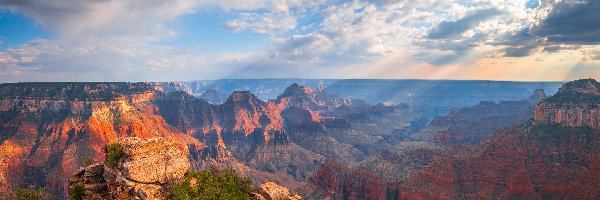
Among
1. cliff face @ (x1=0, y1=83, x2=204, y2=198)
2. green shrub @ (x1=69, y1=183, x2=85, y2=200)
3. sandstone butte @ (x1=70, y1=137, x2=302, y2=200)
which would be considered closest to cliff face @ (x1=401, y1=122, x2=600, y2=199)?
sandstone butte @ (x1=70, y1=137, x2=302, y2=200)

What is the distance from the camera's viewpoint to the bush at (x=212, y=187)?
39.7m

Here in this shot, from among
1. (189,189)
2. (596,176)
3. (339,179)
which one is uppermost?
(189,189)

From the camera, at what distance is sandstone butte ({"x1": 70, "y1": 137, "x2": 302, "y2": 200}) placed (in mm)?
38094

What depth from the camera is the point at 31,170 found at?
139 meters

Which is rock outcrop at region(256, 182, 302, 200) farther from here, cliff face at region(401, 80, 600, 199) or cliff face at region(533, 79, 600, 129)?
cliff face at region(533, 79, 600, 129)

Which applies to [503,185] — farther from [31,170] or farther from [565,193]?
[31,170]

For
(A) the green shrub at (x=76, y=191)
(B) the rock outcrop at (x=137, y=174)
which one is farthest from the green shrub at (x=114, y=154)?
(A) the green shrub at (x=76, y=191)

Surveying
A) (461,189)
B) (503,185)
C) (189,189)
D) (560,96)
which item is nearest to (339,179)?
(461,189)

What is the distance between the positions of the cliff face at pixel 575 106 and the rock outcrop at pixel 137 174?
120918 millimetres

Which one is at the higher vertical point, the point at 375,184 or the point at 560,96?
the point at 560,96

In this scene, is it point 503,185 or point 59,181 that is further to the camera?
point 59,181

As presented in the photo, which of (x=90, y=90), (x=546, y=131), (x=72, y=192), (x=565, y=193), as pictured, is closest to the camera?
(x=72, y=192)

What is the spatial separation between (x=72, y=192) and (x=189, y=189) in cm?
1137

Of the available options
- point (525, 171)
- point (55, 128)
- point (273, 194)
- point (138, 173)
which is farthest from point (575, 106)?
point (55, 128)
